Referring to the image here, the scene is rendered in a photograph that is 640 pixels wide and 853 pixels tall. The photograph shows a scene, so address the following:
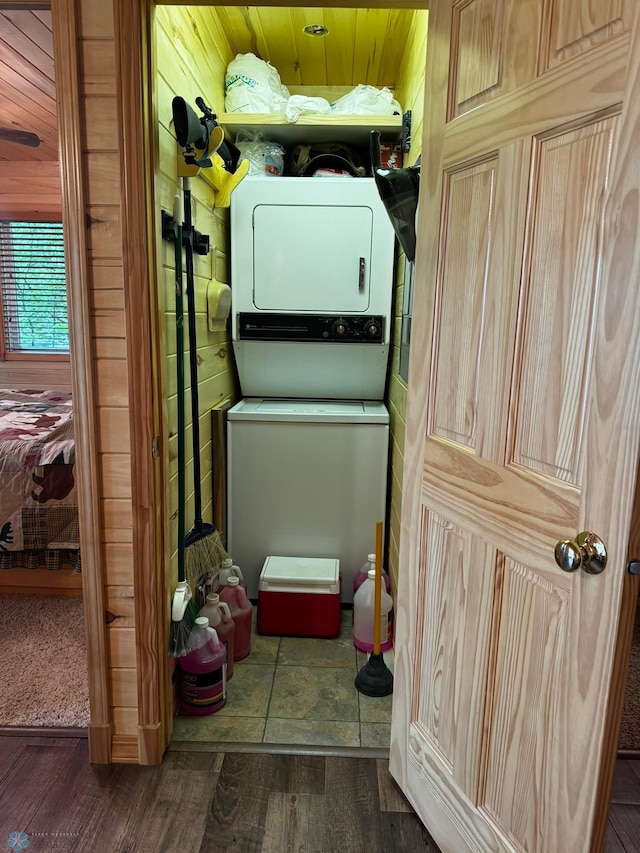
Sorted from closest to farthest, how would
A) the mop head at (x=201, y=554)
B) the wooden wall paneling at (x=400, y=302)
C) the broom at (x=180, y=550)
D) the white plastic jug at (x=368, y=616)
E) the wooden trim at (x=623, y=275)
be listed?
1. the wooden trim at (x=623, y=275)
2. the broom at (x=180, y=550)
3. the mop head at (x=201, y=554)
4. the wooden wall paneling at (x=400, y=302)
5. the white plastic jug at (x=368, y=616)

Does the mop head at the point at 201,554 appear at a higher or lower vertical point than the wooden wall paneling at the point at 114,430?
lower

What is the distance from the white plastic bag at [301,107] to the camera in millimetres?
2516

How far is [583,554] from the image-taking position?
3.36 feet

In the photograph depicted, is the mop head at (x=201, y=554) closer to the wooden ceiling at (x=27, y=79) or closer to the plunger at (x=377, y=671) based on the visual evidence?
the plunger at (x=377, y=671)

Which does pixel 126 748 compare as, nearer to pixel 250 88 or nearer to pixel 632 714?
pixel 632 714

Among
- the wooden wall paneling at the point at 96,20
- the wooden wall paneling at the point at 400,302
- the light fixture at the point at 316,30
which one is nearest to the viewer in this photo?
the wooden wall paneling at the point at 96,20

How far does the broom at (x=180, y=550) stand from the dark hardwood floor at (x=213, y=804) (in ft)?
1.11

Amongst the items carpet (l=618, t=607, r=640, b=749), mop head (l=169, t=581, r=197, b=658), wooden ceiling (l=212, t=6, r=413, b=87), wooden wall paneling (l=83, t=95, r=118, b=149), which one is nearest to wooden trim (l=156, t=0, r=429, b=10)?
wooden wall paneling (l=83, t=95, r=118, b=149)

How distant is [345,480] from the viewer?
2629 millimetres

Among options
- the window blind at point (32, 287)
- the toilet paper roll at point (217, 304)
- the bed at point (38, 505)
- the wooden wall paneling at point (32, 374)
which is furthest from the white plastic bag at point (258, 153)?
the wooden wall paneling at point (32, 374)

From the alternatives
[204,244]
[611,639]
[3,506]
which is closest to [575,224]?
[611,639]

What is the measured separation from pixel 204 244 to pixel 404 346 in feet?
2.84

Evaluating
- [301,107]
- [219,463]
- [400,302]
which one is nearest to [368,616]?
[219,463]

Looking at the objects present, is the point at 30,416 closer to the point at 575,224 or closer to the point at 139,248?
the point at 139,248
